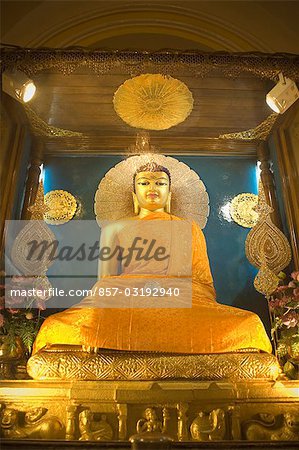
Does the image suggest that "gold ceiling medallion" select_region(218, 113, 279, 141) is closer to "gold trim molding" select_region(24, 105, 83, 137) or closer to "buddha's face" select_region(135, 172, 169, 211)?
"buddha's face" select_region(135, 172, 169, 211)

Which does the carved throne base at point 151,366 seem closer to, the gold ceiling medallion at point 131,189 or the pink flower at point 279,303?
the pink flower at point 279,303

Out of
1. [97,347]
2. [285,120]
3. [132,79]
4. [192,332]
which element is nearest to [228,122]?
[285,120]

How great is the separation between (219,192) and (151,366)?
2804mm

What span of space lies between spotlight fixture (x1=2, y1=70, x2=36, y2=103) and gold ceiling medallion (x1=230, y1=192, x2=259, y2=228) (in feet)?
8.95

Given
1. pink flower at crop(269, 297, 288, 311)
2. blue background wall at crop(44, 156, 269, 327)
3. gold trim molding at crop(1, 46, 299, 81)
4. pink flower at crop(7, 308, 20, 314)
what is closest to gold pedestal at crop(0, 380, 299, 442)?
pink flower at crop(7, 308, 20, 314)

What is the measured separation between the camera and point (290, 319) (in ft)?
13.4

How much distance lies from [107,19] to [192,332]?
10.2 feet

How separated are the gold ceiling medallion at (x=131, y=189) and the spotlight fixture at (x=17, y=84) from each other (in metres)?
1.63

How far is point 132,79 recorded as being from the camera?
4.95 metres

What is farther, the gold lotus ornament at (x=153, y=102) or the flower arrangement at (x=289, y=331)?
the gold lotus ornament at (x=153, y=102)

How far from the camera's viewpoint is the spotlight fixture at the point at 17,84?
412 centimetres

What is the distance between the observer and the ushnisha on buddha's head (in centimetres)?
540

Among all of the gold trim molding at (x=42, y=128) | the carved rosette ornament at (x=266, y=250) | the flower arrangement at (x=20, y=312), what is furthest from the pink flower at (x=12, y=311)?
the carved rosette ornament at (x=266, y=250)

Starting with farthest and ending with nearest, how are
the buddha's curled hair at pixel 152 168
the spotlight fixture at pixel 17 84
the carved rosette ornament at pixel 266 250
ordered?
1. the buddha's curled hair at pixel 152 168
2. the carved rosette ornament at pixel 266 250
3. the spotlight fixture at pixel 17 84
